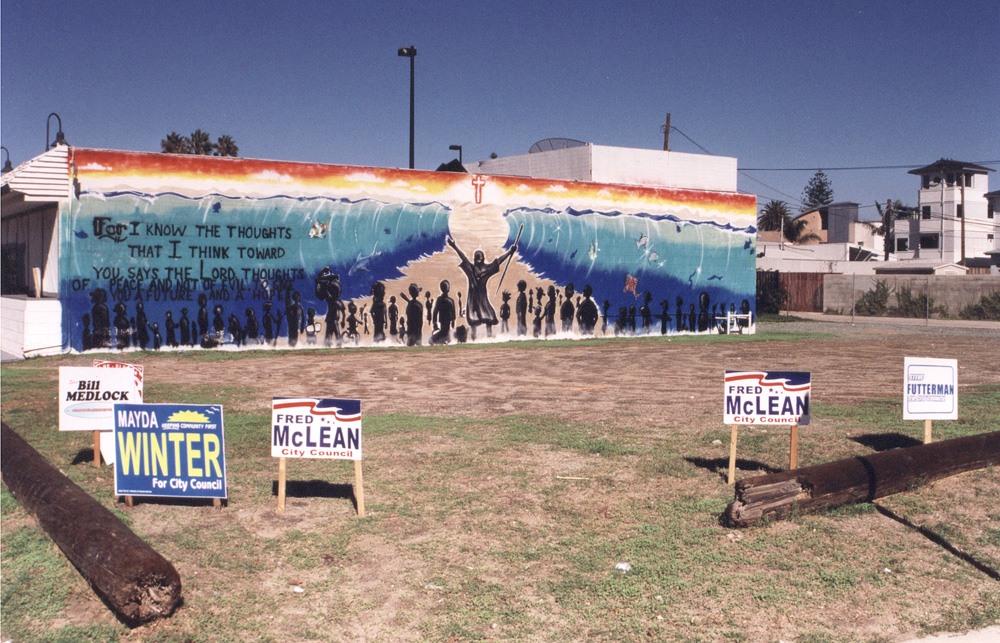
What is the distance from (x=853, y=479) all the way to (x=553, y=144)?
26.9m

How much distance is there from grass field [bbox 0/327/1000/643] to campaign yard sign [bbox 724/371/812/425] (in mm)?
767

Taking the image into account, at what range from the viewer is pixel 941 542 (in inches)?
281

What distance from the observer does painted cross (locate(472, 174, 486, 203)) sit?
25688mm

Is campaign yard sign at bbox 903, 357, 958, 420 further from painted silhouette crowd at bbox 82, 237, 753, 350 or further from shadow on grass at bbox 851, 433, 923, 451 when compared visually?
painted silhouette crowd at bbox 82, 237, 753, 350

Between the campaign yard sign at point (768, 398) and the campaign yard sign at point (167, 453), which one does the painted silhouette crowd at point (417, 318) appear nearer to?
the campaign yard sign at point (167, 453)

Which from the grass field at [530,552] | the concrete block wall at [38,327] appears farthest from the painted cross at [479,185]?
the grass field at [530,552]

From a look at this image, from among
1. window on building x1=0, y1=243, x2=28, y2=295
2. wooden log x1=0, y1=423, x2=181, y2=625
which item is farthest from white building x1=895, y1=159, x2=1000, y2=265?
wooden log x1=0, y1=423, x2=181, y2=625

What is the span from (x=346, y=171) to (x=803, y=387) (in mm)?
17618

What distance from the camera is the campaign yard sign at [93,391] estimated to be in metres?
8.49

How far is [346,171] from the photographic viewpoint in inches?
936

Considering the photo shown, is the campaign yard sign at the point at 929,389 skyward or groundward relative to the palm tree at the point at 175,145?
groundward

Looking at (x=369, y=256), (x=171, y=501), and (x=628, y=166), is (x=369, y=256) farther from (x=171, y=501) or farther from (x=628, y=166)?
(x=171, y=501)

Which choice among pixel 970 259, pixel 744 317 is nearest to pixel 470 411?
pixel 744 317

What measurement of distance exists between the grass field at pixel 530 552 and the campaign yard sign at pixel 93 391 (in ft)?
2.16
